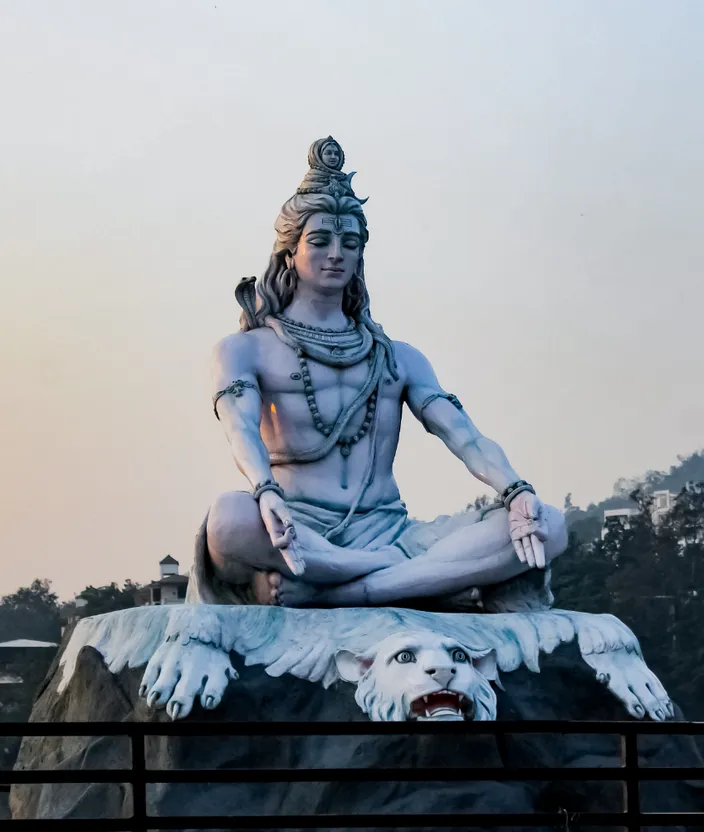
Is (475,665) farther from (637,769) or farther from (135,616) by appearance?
(637,769)

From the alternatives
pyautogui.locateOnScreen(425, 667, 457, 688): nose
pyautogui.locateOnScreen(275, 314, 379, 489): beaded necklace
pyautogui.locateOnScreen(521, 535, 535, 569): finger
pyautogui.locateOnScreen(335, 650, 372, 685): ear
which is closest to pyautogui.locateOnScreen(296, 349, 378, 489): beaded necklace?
pyautogui.locateOnScreen(275, 314, 379, 489): beaded necklace

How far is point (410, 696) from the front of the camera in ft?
21.5

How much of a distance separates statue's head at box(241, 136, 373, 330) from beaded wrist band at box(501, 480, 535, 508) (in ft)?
3.99

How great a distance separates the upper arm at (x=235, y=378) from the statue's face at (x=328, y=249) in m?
0.40

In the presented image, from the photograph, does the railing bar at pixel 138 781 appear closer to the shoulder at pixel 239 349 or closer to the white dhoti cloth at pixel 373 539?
the white dhoti cloth at pixel 373 539

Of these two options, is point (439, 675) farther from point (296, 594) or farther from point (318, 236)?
point (318, 236)

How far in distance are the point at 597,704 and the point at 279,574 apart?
1344mm

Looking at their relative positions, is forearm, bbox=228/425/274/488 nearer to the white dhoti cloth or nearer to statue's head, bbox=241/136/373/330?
the white dhoti cloth

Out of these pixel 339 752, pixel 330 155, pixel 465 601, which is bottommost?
pixel 339 752

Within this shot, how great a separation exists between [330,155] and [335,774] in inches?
149

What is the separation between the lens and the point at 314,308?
8148mm

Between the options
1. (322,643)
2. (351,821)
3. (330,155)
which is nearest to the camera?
(351,821)

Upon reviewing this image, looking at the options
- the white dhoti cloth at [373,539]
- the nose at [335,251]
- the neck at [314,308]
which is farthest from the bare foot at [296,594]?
the nose at [335,251]

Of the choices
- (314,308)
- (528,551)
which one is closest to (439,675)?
(528,551)
